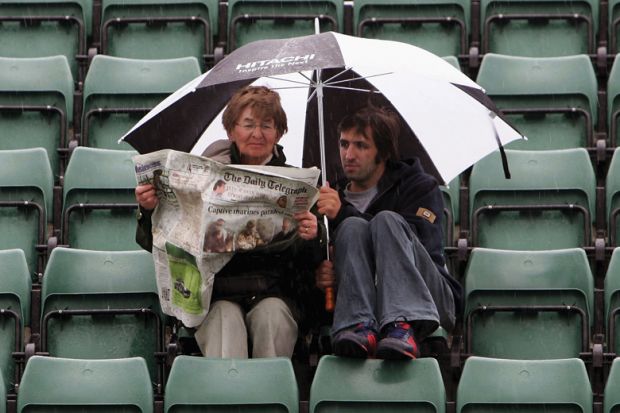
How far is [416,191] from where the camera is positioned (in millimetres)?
5410

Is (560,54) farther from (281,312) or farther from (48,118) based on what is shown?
(281,312)

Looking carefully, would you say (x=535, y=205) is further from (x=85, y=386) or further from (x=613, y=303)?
(x=85, y=386)

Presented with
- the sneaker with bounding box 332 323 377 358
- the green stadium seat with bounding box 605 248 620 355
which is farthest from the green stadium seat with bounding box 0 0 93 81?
the sneaker with bounding box 332 323 377 358

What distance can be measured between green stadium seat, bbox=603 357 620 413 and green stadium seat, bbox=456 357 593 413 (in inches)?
2.0

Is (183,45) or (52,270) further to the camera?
(183,45)

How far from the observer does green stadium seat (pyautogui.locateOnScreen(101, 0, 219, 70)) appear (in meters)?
7.72

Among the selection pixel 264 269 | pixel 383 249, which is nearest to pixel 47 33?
pixel 264 269

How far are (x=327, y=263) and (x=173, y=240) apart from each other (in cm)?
49

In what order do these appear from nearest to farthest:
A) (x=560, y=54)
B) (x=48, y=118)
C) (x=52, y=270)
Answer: (x=52, y=270), (x=48, y=118), (x=560, y=54)

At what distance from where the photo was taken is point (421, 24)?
767cm

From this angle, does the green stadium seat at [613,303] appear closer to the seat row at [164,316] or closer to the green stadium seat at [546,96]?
the seat row at [164,316]

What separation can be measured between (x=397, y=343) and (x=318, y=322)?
19.1 inches

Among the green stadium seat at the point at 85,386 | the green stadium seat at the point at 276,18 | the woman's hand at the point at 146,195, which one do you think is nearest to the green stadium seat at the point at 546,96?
the green stadium seat at the point at 276,18

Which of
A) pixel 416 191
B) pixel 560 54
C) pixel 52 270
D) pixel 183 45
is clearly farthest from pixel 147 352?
pixel 560 54
